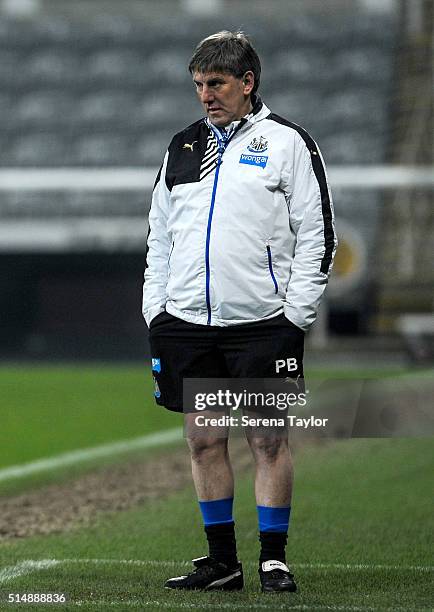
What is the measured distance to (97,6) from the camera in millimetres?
31922

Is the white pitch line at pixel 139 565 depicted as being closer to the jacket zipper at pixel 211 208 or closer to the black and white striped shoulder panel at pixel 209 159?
the jacket zipper at pixel 211 208

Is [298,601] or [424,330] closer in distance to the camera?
[298,601]

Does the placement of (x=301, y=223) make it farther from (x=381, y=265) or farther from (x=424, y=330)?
(x=381, y=265)

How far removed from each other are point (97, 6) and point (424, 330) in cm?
1462

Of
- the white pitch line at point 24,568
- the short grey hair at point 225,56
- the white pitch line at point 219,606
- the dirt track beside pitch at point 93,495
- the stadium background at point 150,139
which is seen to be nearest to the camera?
the white pitch line at point 219,606

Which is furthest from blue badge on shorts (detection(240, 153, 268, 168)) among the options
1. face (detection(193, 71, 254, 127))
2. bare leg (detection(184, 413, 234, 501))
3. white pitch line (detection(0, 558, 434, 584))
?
white pitch line (detection(0, 558, 434, 584))

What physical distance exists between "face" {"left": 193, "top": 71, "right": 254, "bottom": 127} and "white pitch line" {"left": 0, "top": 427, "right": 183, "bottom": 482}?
3.92 meters

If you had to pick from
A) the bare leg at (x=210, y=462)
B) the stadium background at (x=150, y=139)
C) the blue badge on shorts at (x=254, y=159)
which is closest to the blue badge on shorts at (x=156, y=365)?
the bare leg at (x=210, y=462)

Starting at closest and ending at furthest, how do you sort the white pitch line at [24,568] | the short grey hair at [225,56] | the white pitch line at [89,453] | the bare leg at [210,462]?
the short grey hair at [225,56]
the bare leg at [210,462]
the white pitch line at [24,568]
the white pitch line at [89,453]

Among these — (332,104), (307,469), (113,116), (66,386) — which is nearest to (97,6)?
(113,116)

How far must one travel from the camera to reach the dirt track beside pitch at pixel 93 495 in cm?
573

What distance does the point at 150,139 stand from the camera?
29.3 m

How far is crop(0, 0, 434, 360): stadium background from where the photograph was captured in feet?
80.5

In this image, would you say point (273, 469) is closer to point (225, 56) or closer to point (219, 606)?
point (219, 606)
